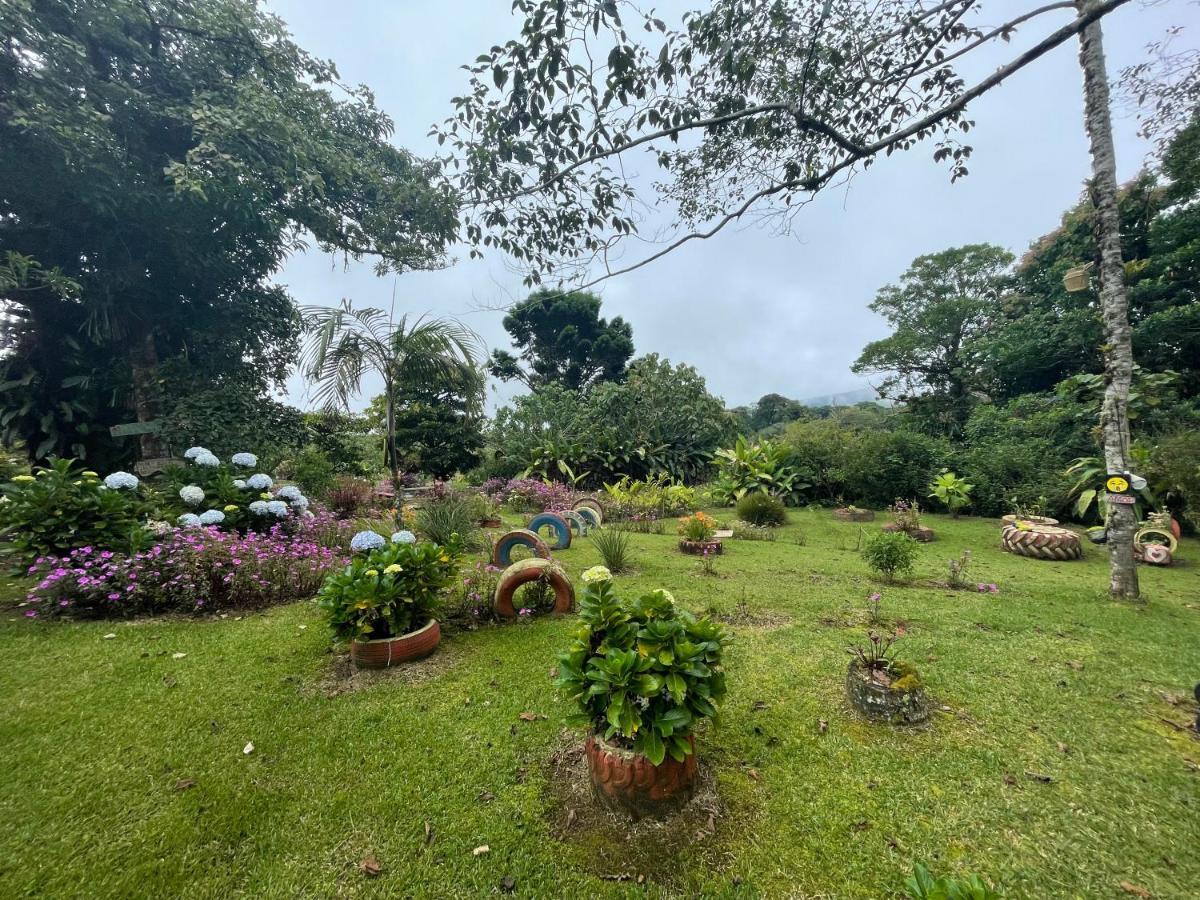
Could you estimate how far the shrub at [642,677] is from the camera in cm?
168

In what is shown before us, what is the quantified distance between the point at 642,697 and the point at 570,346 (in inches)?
908

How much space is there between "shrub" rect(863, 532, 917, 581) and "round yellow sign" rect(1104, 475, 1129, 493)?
159 centimetres

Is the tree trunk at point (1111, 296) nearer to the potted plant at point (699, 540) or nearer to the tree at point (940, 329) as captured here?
the potted plant at point (699, 540)

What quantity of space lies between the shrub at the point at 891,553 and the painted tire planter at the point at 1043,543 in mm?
3155

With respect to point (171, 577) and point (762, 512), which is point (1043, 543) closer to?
point (762, 512)

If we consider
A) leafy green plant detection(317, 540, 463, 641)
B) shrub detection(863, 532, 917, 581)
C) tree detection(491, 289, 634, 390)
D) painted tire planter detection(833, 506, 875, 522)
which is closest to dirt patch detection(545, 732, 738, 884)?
leafy green plant detection(317, 540, 463, 641)

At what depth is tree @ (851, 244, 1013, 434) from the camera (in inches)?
653

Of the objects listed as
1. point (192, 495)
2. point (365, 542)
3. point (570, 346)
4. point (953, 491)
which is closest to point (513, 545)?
point (365, 542)

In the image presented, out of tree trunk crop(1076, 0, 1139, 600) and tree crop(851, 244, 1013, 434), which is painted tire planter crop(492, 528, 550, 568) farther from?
tree crop(851, 244, 1013, 434)

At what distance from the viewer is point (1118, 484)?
3945mm

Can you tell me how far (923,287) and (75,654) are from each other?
24619 mm

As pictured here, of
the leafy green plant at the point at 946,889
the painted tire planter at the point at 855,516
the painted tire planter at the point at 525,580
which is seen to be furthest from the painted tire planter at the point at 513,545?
the painted tire planter at the point at 855,516

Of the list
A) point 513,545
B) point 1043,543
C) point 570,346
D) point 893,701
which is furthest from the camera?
point 570,346

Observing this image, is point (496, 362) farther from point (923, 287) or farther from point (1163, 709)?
point (1163, 709)
